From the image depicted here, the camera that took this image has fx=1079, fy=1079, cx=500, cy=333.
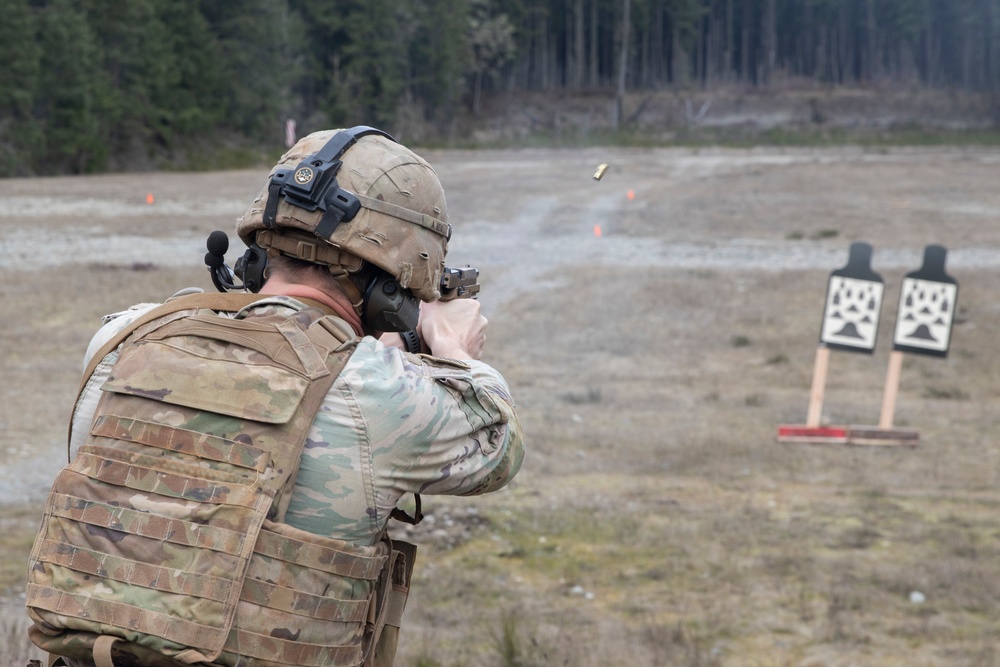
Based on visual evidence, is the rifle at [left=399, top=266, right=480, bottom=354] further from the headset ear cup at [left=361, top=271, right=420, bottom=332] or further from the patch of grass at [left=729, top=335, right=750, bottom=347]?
the patch of grass at [left=729, top=335, right=750, bottom=347]

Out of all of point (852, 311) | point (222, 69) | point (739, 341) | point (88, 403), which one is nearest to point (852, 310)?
point (852, 311)

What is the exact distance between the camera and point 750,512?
22.3 ft

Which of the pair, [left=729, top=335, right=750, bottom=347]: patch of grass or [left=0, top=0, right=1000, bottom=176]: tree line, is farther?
[left=0, top=0, right=1000, bottom=176]: tree line

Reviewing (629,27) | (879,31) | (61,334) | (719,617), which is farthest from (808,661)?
(879,31)

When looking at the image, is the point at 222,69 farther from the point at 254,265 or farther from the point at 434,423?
the point at 434,423

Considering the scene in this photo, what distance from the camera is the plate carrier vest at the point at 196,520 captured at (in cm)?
180

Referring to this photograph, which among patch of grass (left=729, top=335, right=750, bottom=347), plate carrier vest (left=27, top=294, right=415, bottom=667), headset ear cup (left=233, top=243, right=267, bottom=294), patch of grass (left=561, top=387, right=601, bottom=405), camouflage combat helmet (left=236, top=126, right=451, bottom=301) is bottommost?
patch of grass (left=729, top=335, right=750, bottom=347)

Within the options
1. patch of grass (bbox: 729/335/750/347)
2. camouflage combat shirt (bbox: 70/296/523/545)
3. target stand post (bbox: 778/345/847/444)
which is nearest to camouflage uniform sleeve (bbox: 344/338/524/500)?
camouflage combat shirt (bbox: 70/296/523/545)

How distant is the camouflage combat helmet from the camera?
211 cm

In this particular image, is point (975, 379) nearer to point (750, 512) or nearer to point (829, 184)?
point (750, 512)

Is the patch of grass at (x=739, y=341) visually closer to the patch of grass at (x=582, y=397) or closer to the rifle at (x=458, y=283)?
the patch of grass at (x=582, y=397)

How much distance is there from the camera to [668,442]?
840cm

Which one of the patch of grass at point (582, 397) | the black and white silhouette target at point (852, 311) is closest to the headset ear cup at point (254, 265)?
the patch of grass at point (582, 397)

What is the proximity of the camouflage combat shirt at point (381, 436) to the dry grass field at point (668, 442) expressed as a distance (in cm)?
231
